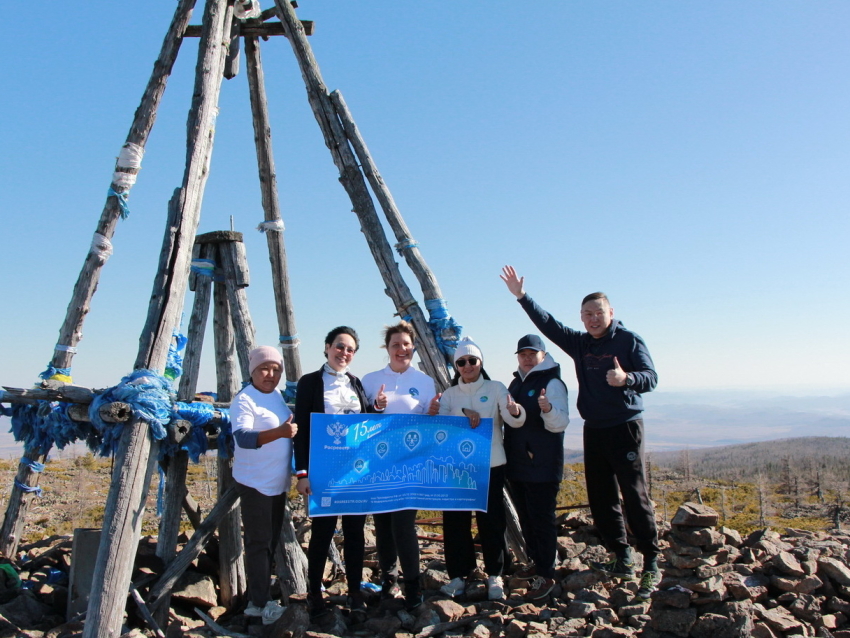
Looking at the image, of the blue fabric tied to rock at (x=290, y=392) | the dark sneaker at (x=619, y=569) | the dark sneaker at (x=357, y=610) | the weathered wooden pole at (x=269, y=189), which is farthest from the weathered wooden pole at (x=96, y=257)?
the dark sneaker at (x=619, y=569)

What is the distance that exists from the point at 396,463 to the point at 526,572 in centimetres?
159

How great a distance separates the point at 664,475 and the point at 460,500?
2936 centimetres

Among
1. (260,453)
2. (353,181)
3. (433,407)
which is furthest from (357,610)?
(353,181)

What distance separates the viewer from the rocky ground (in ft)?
13.6

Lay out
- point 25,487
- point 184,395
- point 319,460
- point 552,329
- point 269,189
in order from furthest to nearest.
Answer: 1. point 269,189
2. point 184,395
3. point 25,487
4. point 552,329
5. point 319,460

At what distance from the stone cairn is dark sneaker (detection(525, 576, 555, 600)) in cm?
6

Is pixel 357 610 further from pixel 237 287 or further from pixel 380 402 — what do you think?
pixel 237 287

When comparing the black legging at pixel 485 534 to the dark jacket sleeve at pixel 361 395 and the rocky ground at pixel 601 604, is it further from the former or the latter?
the dark jacket sleeve at pixel 361 395

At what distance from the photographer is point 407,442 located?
5.21 metres

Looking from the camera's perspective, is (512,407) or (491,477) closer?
(512,407)

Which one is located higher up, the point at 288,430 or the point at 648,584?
the point at 288,430

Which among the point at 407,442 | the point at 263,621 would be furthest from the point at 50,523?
the point at 407,442

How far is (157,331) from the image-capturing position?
17.1ft

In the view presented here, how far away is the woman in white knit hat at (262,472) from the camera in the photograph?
15.1 feet
